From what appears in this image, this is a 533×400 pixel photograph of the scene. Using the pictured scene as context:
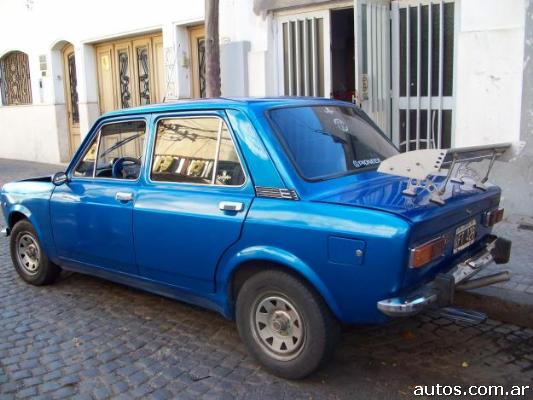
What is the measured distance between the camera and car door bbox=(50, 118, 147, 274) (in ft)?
14.2

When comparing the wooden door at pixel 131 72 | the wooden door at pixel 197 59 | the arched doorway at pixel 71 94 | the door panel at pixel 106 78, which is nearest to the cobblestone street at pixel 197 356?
the wooden door at pixel 197 59

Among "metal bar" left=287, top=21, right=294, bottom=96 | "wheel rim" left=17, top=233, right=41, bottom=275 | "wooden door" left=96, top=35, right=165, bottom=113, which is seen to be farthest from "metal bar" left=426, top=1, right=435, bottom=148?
"wooden door" left=96, top=35, right=165, bottom=113

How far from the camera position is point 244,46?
9.48 metres

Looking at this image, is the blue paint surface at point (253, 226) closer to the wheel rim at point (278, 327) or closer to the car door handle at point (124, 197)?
the car door handle at point (124, 197)

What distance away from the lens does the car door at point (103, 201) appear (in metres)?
4.32

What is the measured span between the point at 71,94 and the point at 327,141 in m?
11.9

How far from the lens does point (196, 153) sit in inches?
→ 158

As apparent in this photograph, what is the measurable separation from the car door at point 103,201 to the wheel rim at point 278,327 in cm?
118

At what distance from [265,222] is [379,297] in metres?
0.80

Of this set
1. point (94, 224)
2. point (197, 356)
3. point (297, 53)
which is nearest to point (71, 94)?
point (297, 53)

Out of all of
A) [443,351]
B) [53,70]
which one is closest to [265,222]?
[443,351]

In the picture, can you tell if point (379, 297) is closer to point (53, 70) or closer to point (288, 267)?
point (288, 267)

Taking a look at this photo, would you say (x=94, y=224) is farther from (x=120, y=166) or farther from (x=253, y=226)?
(x=253, y=226)

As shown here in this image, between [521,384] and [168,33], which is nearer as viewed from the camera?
[521,384]
